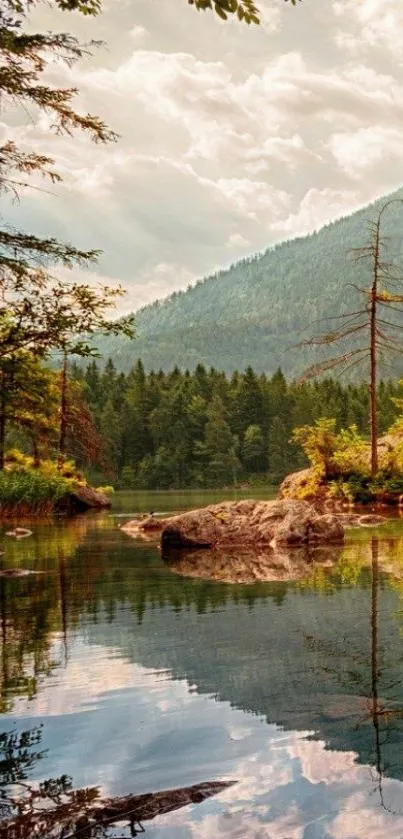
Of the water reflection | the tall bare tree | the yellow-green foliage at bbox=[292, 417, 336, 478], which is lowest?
the water reflection

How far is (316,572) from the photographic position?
13.4 meters

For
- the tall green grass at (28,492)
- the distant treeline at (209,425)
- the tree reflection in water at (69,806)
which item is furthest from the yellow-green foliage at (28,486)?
the distant treeline at (209,425)

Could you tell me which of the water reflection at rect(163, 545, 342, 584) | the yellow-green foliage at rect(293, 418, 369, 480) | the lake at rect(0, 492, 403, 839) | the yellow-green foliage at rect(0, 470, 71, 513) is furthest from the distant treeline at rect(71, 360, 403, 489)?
the lake at rect(0, 492, 403, 839)

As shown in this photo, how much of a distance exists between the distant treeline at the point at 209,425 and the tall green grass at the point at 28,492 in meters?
83.5

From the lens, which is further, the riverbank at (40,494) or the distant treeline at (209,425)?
the distant treeline at (209,425)

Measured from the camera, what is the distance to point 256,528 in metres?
19.3

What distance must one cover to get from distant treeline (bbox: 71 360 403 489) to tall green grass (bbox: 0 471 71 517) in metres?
83.5

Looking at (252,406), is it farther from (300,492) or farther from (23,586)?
(23,586)

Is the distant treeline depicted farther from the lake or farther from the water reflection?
the lake

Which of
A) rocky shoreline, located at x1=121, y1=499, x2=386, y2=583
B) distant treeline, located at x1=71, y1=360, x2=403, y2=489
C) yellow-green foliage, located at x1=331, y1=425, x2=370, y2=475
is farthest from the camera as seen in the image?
distant treeline, located at x1=71, y1=360, x2=403, y2=489

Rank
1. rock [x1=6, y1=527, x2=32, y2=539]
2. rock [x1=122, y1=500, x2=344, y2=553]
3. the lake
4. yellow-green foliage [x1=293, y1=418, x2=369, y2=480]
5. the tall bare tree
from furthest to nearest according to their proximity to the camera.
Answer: yellow-green foliage [x1=293, y1=418, x2=369, y2=480] → the tall bare tree → rock [x1=6, y1=527, x2=32, y2=539] → rock [x1=122, y1=500, x2=344, y2=553] → the lake

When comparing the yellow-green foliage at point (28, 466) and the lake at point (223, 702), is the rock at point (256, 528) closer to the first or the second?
the lake at point (223, 702)

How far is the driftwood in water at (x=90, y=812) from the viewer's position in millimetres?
3615

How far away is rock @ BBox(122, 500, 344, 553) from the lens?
1888 cm
